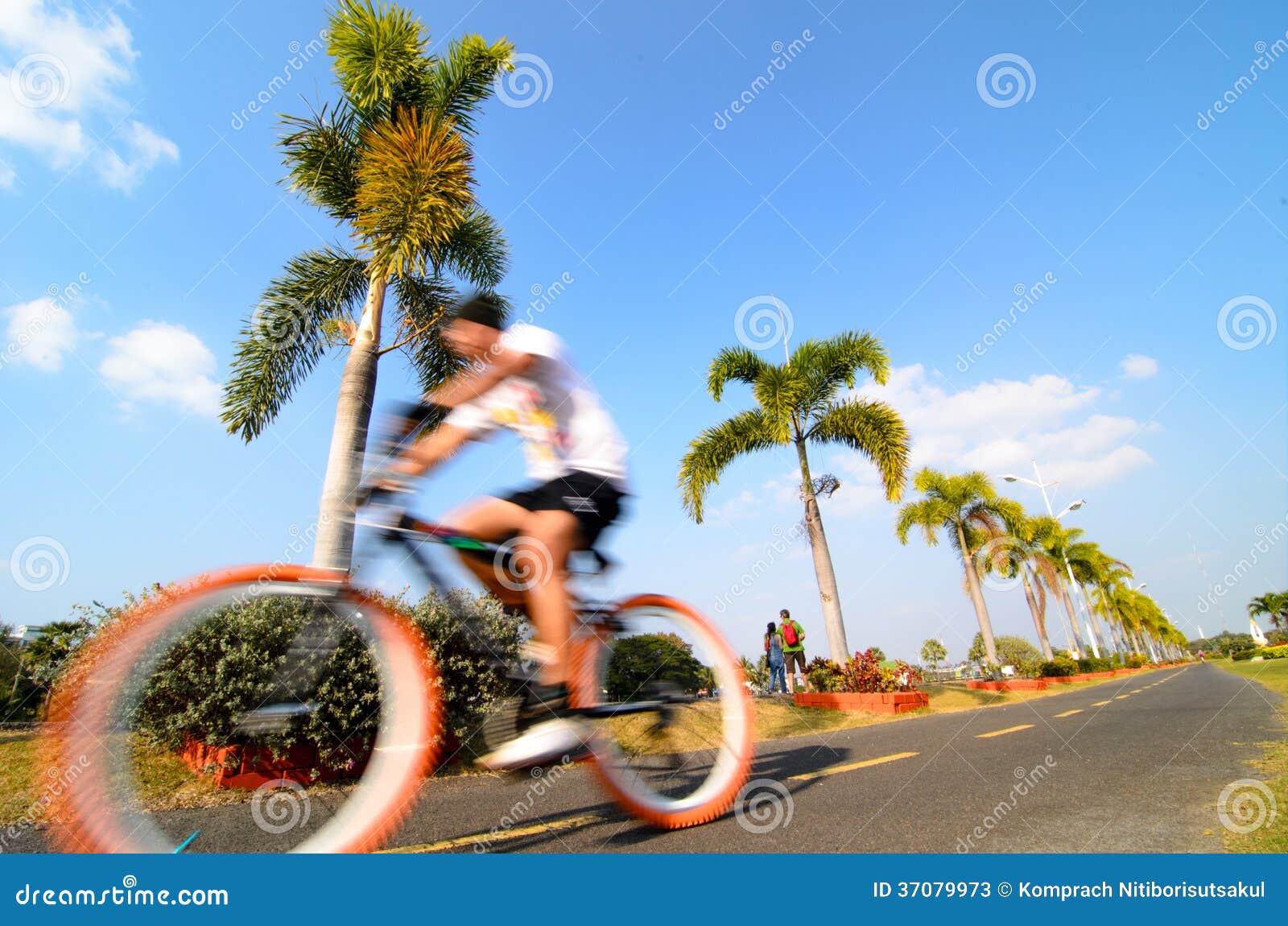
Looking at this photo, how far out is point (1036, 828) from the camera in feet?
7.53

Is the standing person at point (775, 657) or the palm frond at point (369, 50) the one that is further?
the standing person at point (775, 657)

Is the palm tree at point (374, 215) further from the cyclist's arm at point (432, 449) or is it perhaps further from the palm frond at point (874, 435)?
the palm frond at point (874, 435)

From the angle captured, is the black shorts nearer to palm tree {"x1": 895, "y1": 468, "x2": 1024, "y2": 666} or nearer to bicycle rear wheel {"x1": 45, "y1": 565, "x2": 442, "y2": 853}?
bicycle rear wheel {"x1": 45, "y1": 565, "x2": 442, "y2": 853}

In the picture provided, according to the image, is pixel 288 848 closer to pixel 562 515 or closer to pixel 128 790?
pixel 128 790

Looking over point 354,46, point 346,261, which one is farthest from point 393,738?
point 354,46

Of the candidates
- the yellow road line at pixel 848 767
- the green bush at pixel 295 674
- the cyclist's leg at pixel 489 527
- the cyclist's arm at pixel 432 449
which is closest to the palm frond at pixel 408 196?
the green bush at pixel 295 674

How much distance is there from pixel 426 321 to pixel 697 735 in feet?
26.4

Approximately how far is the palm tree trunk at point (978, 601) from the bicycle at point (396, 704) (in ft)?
82.6

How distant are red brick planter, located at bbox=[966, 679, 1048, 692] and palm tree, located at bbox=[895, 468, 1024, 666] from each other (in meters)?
4.71

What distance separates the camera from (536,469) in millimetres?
2803

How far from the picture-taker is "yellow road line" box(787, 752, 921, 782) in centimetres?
373

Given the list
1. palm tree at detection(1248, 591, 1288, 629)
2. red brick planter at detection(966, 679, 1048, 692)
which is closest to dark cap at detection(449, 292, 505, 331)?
red brick planter at detection(966, 679, 1048, 692)

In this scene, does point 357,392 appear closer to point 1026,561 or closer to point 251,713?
point 251,713

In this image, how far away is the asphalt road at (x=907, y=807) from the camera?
7.29 feet
